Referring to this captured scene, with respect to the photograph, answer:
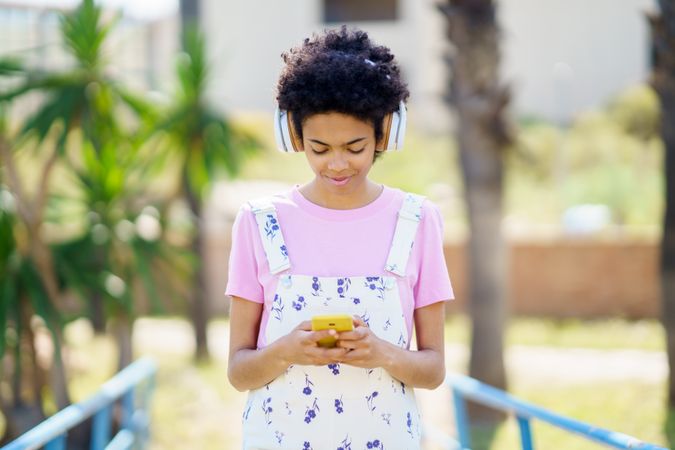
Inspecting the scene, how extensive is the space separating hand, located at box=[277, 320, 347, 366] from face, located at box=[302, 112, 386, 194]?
32cm

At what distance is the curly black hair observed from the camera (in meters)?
2.19

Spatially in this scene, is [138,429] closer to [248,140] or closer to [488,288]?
[488,288]

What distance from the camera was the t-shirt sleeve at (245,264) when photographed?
7.32 ft

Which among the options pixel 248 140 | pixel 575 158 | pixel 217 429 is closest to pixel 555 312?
pixel 248 140

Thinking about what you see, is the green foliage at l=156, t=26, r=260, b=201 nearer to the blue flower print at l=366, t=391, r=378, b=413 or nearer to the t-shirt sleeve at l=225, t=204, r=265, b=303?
the t-shirt sleeve at l=225, t=204, r=265, b=303

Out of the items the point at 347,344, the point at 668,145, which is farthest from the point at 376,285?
the point at 668,145

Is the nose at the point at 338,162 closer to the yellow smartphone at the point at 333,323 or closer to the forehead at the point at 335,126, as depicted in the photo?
the forehead at the point at 335,126

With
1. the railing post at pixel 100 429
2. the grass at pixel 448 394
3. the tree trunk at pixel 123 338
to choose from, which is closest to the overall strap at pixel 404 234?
the railing post at pixel 100 429

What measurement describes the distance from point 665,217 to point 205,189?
13.2 ft

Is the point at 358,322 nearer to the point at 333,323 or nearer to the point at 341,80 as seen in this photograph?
the point at 333,323

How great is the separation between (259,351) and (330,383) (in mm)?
153

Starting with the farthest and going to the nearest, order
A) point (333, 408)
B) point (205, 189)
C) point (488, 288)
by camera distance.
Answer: point (205, 189)
point (488, 288)
point (333, 408)

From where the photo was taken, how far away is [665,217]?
6.90 metres

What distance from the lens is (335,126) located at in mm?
2199
